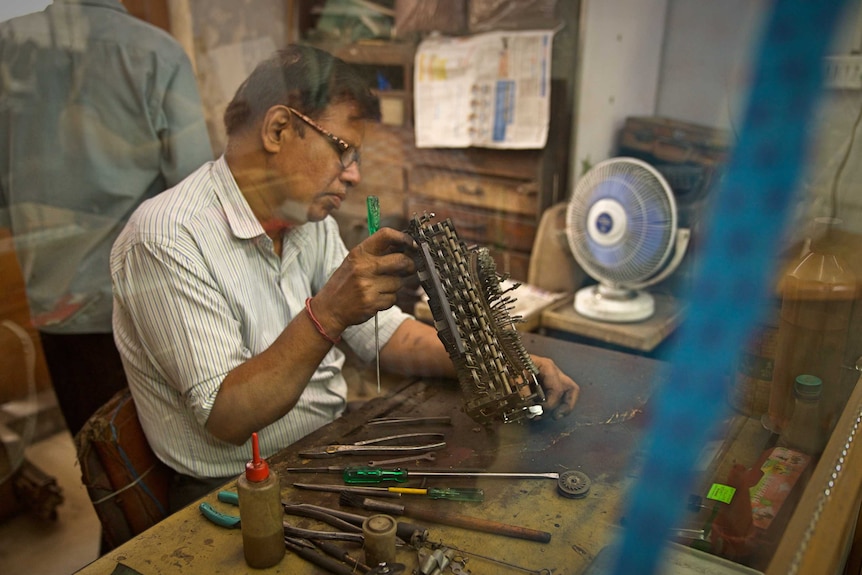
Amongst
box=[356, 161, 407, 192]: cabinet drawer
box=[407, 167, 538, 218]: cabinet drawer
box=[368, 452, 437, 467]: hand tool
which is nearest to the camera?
box=[368, 452, 437, 467]: hand tool

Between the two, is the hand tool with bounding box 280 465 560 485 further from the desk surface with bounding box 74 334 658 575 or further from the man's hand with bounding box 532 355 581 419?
the man's hand with bounding box 532 355 581 419

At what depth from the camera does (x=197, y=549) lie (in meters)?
0.99

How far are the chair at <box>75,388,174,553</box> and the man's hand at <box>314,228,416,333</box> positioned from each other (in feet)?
1.53

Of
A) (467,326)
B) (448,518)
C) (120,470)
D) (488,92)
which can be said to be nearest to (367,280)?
(467,326)

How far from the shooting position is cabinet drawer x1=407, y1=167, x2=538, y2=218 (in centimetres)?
198

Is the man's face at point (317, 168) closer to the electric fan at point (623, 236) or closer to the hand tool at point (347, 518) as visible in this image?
the hand tool at point (347, 518)

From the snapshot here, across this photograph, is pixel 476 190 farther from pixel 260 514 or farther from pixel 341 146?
pixel 260 514

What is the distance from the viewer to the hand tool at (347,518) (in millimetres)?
988

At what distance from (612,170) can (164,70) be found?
1460mm

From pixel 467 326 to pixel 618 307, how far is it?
1.41 m

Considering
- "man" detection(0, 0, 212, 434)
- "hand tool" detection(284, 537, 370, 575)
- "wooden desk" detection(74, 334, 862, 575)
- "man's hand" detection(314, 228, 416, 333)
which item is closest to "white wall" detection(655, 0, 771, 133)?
"wooden desk" detection(74, 334, 862, 575)

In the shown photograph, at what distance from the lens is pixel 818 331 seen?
118 cm

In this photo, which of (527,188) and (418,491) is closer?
(418,491)

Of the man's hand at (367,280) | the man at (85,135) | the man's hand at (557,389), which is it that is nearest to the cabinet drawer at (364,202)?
the man's hand at (367,280)
